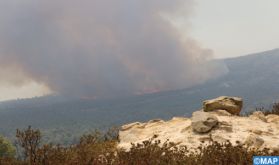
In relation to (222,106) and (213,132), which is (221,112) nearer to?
(222,106)

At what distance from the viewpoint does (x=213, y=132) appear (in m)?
21.3

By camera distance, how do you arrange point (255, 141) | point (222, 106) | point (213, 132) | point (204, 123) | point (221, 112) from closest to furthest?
1. point (255, 141)
2. point (213, 132)
3. point (204, 123)
4. point (221, 112)
5. point (222, 106)

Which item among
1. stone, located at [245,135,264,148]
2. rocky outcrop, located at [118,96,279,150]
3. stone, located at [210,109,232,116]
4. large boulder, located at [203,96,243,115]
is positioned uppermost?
large boulder, located at [203,96,243,115]

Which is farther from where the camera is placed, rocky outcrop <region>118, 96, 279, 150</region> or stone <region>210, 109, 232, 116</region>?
stone <region>210, 109, 232, 116</region>

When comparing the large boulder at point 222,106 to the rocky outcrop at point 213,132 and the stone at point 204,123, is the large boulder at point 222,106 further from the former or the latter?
the stone at point 204,123

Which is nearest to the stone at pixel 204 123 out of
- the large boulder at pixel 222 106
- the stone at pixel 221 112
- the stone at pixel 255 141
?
the stone at pixel 255 141

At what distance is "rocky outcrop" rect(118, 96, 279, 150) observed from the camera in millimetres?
20094

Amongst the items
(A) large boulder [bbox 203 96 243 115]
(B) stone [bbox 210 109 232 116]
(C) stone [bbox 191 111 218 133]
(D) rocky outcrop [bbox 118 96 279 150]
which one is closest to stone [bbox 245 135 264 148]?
(D) rocky outcrop [bbox 118 96 279 150]

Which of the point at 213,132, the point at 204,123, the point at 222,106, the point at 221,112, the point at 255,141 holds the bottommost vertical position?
the point at 255,141

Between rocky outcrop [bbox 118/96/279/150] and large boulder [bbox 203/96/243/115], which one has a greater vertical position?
large boulder [bbox 203/96/243/115]

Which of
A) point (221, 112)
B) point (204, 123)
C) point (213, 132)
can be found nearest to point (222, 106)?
point (221, 112)

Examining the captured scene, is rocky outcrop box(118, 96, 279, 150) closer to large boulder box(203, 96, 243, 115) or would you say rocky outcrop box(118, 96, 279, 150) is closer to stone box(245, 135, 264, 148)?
stone box(245, 135, 264, 148)

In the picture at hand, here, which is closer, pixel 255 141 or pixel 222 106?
pixel 255 141

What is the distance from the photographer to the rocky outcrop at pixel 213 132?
20.1m
